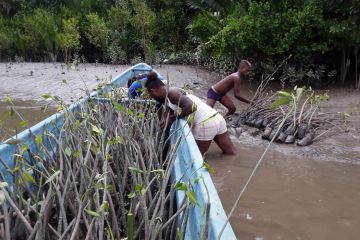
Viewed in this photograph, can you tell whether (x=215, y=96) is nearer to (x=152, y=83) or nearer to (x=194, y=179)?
(x=152, y=83)

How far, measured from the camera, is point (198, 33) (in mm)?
9930

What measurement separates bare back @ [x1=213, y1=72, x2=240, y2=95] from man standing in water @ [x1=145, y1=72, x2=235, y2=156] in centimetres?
141

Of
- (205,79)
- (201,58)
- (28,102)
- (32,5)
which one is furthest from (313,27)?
(32,5)

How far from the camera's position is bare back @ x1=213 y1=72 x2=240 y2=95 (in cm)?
574

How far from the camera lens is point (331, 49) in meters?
7.74

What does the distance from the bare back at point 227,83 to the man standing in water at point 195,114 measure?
141 centimetres

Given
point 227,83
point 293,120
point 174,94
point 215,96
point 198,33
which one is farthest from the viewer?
point 198,33

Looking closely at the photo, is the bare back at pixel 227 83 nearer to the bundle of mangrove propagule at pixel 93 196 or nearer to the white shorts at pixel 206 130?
the white shorts at pixel 206 130

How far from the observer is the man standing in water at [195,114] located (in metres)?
3.77

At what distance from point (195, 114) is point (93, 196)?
1.98 metres

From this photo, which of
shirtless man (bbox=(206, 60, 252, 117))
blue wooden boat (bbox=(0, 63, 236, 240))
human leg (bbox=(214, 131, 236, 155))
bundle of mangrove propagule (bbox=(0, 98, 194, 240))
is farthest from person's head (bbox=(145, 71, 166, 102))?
shirtless man (bbox=(206, 60, 252, 117))

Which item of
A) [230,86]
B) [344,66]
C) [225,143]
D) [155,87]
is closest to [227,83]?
[230,86]

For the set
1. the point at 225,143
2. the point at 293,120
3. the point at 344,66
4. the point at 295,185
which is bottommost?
the point at 295,185

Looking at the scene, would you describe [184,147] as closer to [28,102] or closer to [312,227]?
[312,227]
